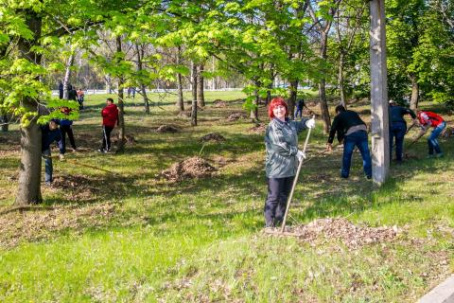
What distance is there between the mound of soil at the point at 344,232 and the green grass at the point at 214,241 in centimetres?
14

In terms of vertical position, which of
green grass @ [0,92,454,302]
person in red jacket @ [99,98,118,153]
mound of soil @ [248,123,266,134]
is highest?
person in red jacket @ [99,98,118,153]

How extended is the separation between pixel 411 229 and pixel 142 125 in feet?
63.4

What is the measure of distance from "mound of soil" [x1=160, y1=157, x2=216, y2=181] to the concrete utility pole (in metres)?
5.01

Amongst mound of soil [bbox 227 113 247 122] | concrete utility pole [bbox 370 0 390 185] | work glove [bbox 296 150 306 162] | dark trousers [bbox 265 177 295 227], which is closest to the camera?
work glove [bbox 296 150 306 162]

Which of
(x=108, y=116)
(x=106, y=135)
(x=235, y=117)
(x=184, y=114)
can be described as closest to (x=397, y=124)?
(x=108, y=116)

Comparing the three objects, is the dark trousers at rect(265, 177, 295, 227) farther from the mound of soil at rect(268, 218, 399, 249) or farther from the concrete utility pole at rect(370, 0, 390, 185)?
the concrete utility pole at rect(370, 0, 390, 185)

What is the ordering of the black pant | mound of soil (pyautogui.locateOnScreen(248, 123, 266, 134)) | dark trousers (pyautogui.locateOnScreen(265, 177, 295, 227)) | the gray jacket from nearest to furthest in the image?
the gray jacket → dark trousers (pyautogui.locateOnScreen(265, 177, 295, 227)) → the black pant → mound of soil (pyautogui.locateOnScreen(248, 123, 266, 134))

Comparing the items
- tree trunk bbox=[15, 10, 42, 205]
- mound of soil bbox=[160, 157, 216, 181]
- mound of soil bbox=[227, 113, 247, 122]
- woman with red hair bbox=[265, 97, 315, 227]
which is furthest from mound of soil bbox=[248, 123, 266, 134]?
woman with red hair bbox=[265, 97, 315, 227]

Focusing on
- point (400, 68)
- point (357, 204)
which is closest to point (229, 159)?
point (357, 204)

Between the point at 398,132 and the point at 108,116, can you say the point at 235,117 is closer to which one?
the point at 108,116

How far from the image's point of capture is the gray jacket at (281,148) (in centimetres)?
641

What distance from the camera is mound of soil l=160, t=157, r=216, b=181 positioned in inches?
499

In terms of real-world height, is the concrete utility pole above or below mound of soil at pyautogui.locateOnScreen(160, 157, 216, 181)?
above

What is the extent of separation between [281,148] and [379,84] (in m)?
3.98
